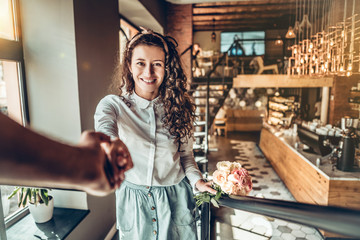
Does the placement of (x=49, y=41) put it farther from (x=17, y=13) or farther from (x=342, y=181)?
(x=342, y=181)

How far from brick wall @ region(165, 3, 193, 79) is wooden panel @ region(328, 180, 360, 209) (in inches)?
205

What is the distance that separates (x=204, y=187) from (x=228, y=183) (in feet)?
0.48

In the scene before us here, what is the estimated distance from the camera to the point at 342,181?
2.91 meters

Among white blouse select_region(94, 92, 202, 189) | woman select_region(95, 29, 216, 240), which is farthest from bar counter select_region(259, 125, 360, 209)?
white blouse select_region(94, 92, 202, 189)

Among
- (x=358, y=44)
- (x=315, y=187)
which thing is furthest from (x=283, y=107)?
(x=315, y=187)

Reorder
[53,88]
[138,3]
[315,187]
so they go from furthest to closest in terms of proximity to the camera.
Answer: [138,3], [315,187], [53,88]

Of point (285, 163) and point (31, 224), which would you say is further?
point (285, 163)

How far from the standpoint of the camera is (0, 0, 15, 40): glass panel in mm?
1845

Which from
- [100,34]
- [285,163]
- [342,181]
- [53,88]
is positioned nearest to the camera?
[53,88]

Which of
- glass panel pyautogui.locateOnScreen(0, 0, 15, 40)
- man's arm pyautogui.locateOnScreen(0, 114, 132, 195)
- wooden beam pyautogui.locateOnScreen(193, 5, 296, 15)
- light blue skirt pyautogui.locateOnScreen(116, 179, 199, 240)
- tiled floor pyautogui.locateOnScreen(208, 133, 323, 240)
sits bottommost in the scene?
tiled floor pyautogui.locateOnScreen(208, 133, 323, 240)

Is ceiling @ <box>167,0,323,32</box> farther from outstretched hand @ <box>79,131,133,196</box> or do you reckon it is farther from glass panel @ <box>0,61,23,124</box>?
outstretched hand @ <box>79,131,133,196</box>

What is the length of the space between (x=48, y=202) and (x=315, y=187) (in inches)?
130

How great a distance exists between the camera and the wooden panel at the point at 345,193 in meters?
2.92

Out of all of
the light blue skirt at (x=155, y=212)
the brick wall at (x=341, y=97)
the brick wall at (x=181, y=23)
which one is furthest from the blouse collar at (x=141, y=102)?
the brick wall at (x=341, y=97)
